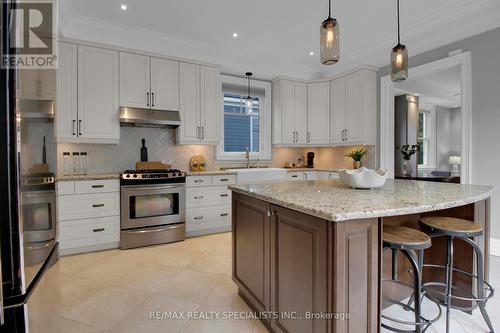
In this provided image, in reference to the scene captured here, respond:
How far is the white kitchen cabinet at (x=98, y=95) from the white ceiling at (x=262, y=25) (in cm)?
33

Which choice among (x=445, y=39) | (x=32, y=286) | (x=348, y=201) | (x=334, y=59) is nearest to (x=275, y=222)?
(x=348, y=201)

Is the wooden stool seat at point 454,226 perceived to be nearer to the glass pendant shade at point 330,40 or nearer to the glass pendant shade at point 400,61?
the glass pendant shade at point 400,61

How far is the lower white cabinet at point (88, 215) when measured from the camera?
303cm

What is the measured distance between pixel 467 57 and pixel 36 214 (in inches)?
182

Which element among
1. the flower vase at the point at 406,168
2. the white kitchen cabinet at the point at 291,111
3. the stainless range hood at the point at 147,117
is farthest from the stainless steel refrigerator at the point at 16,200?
the flower vase at the point at 406,168

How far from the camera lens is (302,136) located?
200 inches

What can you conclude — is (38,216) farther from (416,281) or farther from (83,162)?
(83,162)

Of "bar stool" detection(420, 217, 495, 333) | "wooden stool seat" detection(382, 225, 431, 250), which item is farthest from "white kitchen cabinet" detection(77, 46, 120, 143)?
"bar stool" detection(420, 217, 495, 333)

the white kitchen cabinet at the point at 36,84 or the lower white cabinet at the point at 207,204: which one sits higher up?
the white kitchen cabinet at the point at 36,84

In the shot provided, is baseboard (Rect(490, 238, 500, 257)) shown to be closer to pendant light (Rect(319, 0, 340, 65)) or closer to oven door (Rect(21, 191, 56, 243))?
pendant light (Rect(319, 0, 340, 65))

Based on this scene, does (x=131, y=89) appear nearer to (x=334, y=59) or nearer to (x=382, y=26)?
(x=334, y=59)

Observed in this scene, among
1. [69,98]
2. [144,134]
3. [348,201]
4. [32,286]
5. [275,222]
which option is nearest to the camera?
[32,286]

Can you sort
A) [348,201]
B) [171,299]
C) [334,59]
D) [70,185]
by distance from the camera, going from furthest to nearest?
[70,185]
[171,299]
[334,59]
[348,201]

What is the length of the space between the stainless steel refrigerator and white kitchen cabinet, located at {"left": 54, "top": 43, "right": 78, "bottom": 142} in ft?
9.08
